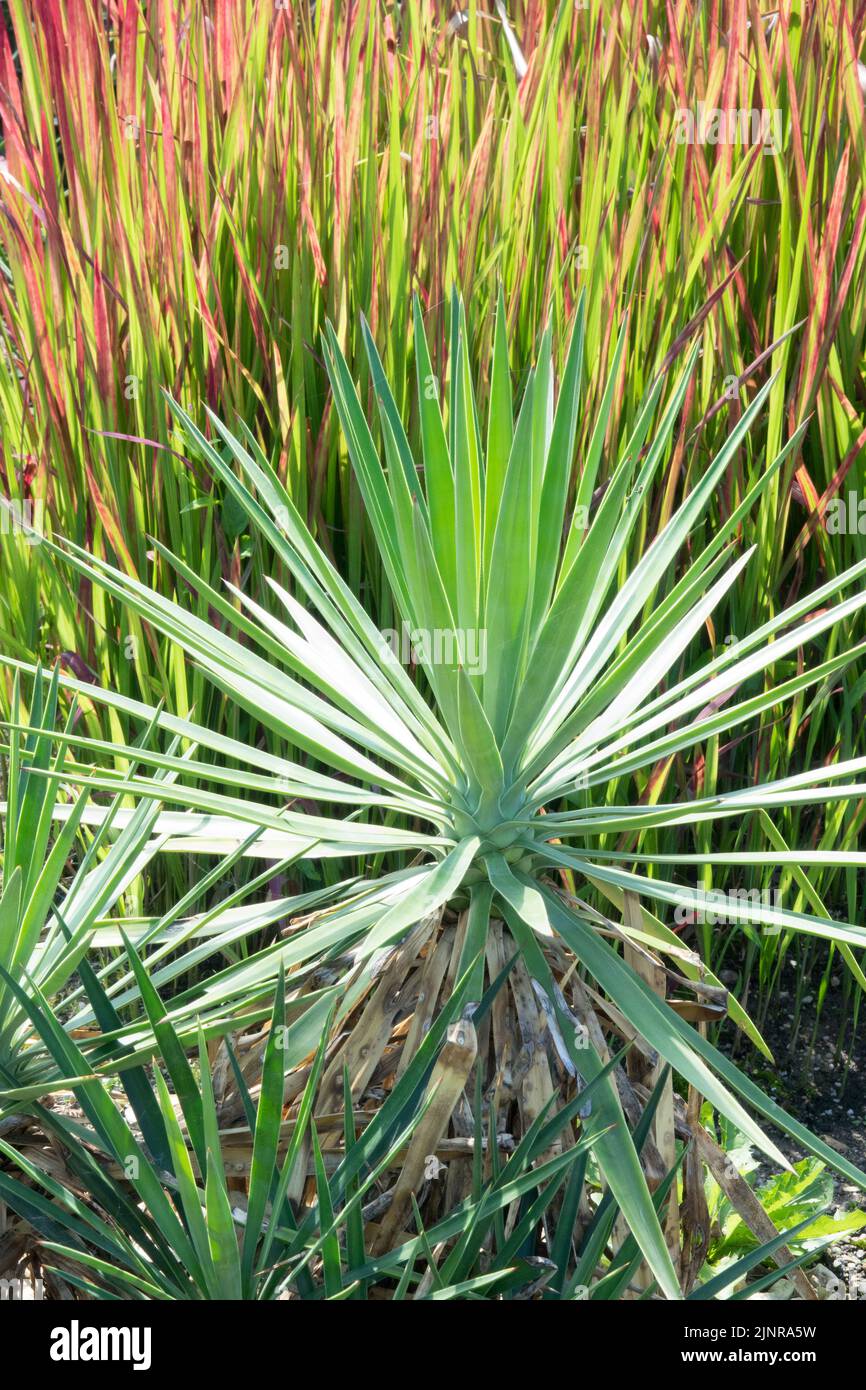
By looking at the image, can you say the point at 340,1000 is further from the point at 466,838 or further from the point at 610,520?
the point at 610,520

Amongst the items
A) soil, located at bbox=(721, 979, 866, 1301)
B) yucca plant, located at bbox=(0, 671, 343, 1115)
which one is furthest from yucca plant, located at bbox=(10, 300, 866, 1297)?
soil, located at bbox=(721, 979, 866, 1301)

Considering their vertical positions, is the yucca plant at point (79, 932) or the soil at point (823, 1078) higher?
the yucca plant at point (79, 932)

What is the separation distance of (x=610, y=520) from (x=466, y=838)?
316 millimetres

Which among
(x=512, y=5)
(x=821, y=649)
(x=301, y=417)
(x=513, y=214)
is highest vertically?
(x=512, y=5)

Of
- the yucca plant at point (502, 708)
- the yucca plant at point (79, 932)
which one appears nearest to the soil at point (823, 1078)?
the yucca plant at point (502, 708)

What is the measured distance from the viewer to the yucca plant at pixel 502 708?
95 cm

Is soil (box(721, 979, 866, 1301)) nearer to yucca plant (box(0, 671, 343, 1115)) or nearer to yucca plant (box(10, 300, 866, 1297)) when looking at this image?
yucca plant (box(10, 300, 866, 1297))

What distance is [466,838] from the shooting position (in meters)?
1.00

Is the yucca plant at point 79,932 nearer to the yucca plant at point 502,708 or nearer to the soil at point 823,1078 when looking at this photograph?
the yucca plant at point 502,708

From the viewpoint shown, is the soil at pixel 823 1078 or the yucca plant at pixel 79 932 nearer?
the yucca plant at pixel 79 932

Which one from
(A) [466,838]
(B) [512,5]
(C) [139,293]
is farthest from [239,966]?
(B) [512,5]

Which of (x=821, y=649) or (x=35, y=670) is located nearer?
(x=35, y=670)

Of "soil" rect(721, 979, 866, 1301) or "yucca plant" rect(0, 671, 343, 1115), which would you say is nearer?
"yucca plant" rect(0, 671, 343, 1115)

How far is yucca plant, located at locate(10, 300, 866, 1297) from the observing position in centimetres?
95
